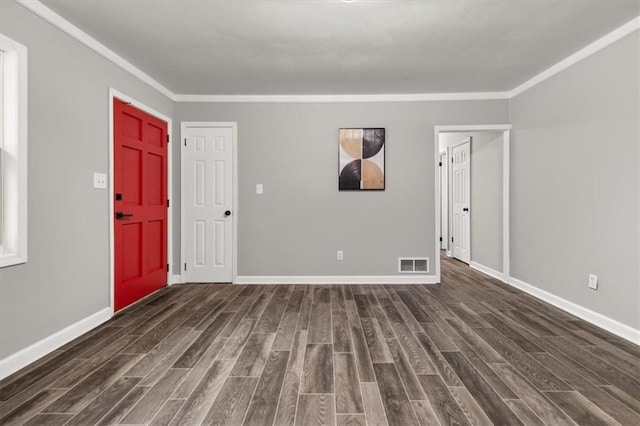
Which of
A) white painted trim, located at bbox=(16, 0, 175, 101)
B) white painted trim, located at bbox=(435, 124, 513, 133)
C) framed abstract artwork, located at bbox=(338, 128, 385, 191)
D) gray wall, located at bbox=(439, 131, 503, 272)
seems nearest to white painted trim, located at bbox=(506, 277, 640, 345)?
gray wall, located at bbox=(439, 131, 503, 272)

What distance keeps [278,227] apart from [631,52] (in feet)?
12.6

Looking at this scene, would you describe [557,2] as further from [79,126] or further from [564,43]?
[79,126]

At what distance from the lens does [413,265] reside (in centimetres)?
429

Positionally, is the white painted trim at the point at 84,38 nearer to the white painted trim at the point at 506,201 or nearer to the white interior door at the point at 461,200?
the white painted trim at the point at 506,201

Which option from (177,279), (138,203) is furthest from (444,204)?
(138,203)

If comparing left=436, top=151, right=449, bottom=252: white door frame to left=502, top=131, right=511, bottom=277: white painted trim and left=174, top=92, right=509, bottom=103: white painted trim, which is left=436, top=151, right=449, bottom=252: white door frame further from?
left=174, top=92, right=509, bottom=103: white painted trim

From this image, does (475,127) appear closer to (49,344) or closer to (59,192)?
(59,192)

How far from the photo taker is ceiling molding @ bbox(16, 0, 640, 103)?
2.47 m

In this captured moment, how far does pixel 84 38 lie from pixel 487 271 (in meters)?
5.46

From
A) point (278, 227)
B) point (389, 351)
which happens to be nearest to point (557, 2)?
point (389, 351)

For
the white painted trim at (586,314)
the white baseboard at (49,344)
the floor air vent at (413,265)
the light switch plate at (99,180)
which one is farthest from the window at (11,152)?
the white painted trim at (586,314)

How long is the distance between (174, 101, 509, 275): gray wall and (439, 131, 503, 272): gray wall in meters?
0.95

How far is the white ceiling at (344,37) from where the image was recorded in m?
2.35

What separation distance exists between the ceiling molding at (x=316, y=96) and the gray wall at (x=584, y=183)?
8cm
